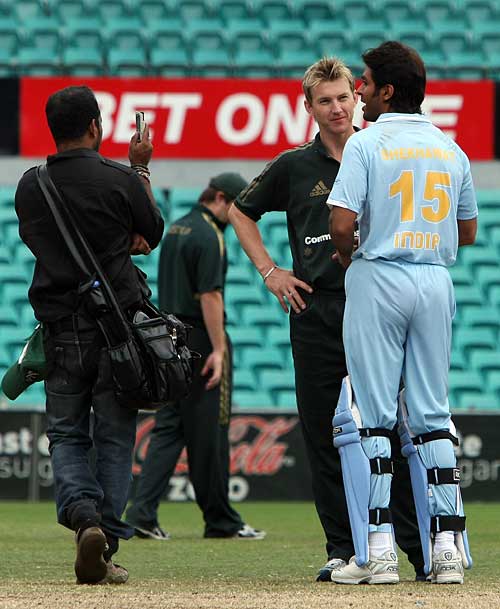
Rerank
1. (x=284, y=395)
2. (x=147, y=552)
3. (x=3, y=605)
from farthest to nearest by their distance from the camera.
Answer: (x=284, y=395) → (x=147, y=552) → (x=3, y=605)

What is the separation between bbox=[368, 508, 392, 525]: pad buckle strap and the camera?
477 cm

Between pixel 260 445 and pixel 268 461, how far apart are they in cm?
14

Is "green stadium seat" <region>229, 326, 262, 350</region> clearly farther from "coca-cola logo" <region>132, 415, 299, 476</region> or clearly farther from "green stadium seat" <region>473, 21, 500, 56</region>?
"green stadium seat" <region>473, 21, 500, 56</region>

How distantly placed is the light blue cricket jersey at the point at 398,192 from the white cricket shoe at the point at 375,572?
1007 mm

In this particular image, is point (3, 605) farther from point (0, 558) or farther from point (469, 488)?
point (469, 488)

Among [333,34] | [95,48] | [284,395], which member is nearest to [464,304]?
[284,395]

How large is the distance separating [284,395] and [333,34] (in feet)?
15.8

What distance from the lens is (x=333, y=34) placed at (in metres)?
16.2

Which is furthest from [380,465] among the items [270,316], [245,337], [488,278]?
[488,278]

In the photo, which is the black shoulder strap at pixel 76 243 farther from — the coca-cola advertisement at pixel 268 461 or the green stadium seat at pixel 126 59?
the green stadium seat at pixel 126 59

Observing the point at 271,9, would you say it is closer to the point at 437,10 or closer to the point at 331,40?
the point at 331,40

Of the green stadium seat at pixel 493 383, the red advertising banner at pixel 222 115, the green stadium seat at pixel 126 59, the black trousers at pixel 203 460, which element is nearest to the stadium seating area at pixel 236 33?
the green stadium seat at pixel 126 59

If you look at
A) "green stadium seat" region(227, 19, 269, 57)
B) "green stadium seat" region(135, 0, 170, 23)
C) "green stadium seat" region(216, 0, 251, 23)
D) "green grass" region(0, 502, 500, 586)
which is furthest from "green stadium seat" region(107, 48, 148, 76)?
"green grass" region(0, 502, 500, 586)

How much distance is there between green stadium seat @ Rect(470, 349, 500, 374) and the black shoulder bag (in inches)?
369
